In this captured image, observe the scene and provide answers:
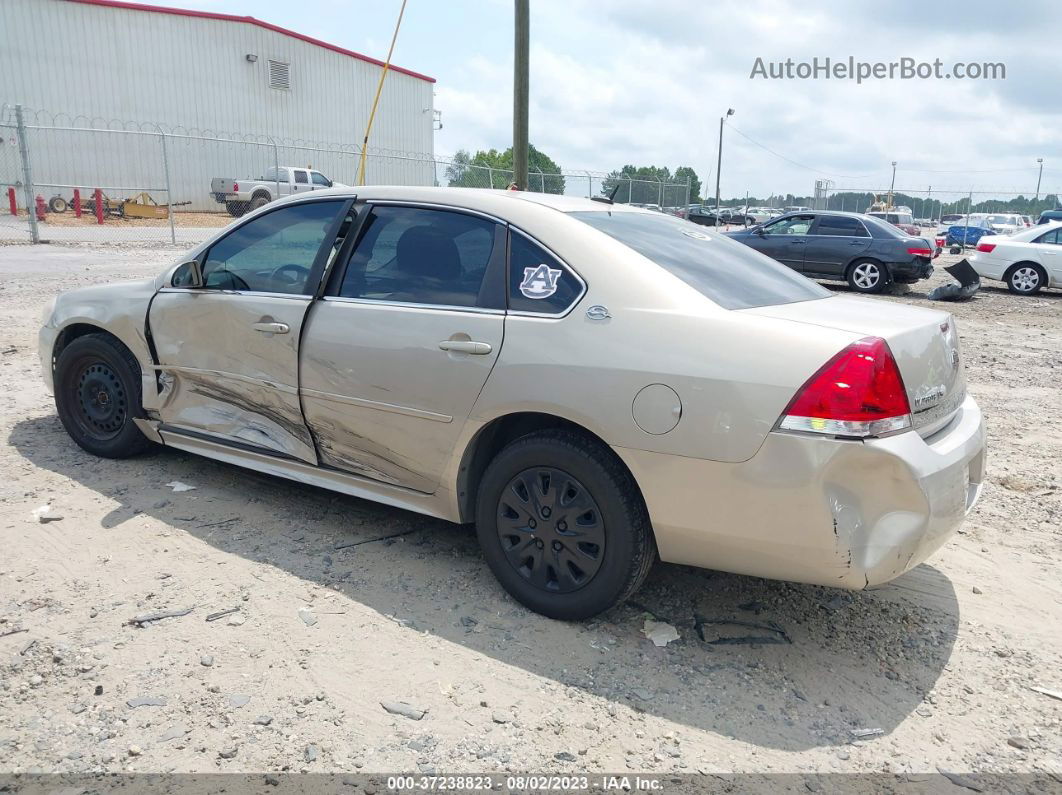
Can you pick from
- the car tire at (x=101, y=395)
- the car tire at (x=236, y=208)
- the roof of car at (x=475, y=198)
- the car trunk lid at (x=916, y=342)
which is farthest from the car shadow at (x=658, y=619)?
the car tire at (x=236, y=208)

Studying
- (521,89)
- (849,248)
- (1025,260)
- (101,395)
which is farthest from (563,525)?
(1025,260)

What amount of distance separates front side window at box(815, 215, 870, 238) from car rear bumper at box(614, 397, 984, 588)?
1383 centimetres

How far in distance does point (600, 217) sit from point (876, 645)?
2.07 metres

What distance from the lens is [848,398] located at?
262 centimetres

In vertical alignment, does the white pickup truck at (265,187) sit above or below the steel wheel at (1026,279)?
above

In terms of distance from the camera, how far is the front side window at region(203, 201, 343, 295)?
394 centimetres

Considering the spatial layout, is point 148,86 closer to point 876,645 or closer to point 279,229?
point 279,229

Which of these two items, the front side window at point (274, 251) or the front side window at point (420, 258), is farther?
the front side window at point (274, 251)

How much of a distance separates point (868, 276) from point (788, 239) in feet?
5.42

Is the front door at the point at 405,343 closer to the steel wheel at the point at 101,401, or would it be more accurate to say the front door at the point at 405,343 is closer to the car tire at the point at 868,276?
the steel wheel at the point at 101,401

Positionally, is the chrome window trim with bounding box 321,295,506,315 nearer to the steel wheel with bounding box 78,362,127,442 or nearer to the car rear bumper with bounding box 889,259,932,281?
the steel wheel with bounding box 78,362,127,442

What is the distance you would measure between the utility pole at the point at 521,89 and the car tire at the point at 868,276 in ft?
23.0

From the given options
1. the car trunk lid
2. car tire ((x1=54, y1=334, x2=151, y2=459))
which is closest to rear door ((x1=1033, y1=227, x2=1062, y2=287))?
the car trunk lid

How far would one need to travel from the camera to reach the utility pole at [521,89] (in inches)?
469
